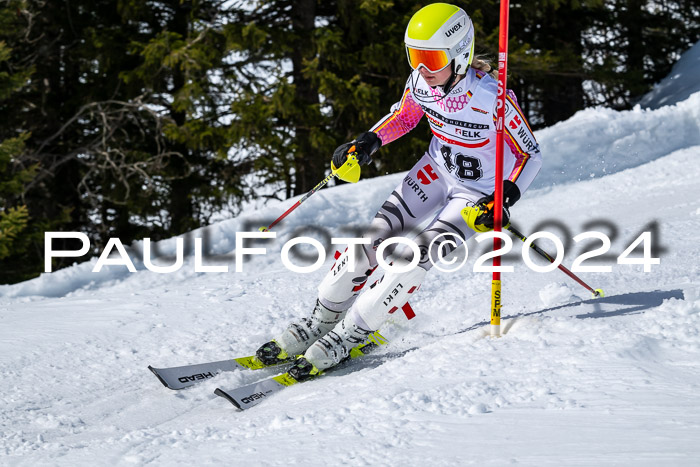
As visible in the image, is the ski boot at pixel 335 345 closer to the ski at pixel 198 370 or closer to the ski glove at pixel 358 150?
the ski at pixel 198 370

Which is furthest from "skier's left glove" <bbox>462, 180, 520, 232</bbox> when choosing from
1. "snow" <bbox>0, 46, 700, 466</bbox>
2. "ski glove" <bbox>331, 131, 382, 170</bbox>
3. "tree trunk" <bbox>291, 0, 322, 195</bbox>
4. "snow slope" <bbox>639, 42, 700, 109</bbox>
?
"snow slope" <bbox>639, 42, 700, 109</bbox>

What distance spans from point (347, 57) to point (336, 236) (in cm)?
511

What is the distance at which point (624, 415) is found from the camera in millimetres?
2396

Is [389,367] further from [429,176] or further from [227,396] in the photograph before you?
[429,176]

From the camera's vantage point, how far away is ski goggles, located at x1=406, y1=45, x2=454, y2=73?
3.52 meters

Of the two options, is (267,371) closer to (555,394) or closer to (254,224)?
(555,394)

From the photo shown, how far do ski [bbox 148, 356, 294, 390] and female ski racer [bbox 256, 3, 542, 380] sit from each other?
90 millimetres

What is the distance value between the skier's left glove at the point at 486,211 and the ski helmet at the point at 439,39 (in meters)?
0.67

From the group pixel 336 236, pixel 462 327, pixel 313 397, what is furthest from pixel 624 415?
pixel 336 236

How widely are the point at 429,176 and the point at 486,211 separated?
75 cm

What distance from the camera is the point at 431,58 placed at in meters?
3.54

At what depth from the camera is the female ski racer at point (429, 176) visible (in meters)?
3.56

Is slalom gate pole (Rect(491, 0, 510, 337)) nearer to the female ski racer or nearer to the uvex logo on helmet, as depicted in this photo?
the female ski racer

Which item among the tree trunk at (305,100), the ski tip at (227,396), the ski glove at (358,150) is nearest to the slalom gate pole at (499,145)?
the ski glove at (358,150)
